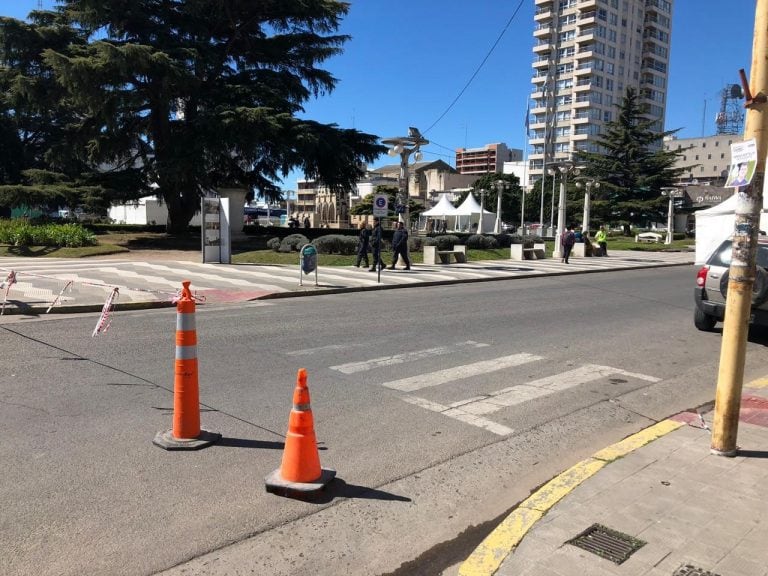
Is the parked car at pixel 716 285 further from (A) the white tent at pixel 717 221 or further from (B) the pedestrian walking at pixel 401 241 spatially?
(A) the white tent at pixel 717 221

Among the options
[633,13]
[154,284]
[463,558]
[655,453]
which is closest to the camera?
[463,558]

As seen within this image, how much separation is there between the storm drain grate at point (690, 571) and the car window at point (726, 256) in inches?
315

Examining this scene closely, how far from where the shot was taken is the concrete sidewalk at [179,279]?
1183 cm

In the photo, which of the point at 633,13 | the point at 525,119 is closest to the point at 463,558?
the point at 525,119

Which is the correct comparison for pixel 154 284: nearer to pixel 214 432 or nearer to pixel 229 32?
pixel 214 432

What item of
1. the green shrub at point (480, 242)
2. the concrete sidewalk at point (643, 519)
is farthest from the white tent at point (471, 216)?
the concrete sidewalk at point (643, 519)

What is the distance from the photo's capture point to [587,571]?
3.04 metres

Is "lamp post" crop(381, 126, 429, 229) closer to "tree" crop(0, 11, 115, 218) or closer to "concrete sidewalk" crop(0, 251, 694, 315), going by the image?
"concrete sidewalk" crop(0, 251, 694, 315)

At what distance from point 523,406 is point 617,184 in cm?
5981

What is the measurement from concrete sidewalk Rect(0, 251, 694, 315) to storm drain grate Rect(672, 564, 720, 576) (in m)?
9.69

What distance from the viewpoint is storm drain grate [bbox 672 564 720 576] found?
9.82ft

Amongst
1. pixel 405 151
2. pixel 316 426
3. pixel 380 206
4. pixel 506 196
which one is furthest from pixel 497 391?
pixel 506 196

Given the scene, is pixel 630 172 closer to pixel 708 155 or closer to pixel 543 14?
pixel 543 14

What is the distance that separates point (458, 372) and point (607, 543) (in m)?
3.90
